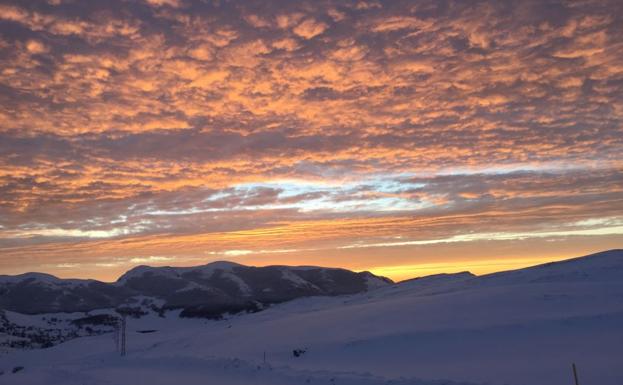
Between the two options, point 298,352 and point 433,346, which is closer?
point 433,346

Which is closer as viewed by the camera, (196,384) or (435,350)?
(196,384)

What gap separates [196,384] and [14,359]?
66.9m

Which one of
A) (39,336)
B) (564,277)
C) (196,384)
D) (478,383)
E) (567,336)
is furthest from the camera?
(39,336)

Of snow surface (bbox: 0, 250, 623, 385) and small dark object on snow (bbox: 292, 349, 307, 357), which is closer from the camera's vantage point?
snow surface (bbox: 0, 250, 623, 385)

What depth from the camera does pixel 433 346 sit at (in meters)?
32.7

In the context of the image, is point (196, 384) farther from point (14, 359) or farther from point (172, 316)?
point (172, 316)

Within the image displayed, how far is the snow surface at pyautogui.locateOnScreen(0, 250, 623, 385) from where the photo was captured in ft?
78.8

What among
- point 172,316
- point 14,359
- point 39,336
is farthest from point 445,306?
point 172,316

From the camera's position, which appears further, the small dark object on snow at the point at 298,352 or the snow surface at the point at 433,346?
the small dark object on snow at the point at 298,352

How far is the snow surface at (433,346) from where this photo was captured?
24.0 metres

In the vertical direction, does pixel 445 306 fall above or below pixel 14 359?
above

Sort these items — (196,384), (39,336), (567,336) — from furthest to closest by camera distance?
(39,336), (567,336), (196,384)

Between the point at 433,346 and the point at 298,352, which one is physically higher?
the point at 433,346

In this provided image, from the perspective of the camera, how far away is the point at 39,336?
118 meters
